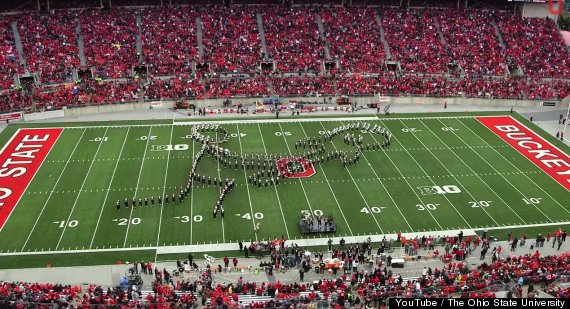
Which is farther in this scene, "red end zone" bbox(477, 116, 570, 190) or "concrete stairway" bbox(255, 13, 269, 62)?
"concrete stairway" bbox(255, 13, 269, 62)

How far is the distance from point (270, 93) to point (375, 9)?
1709 centimetres

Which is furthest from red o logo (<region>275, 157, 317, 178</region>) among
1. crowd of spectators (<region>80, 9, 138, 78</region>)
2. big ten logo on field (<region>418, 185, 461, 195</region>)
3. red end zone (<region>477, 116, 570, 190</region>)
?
crowd of spectators (<region>80, 9, 138, 78</region>)

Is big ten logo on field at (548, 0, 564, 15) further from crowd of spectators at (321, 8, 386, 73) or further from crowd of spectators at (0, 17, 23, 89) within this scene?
crowd of spectators at (0, 17, 23, 89)

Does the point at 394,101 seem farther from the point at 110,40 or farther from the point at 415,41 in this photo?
the point at 110,40

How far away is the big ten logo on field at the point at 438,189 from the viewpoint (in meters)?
29.6

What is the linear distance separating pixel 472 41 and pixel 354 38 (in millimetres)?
10502

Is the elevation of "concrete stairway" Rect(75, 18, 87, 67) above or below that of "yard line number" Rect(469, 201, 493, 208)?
above

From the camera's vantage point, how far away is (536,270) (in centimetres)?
2139

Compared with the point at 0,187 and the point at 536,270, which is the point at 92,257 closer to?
the point at 0,187

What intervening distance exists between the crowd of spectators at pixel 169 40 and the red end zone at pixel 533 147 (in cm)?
2348

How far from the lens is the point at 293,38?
50812 millimetres

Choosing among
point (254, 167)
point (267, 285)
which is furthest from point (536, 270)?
point (254, 167)

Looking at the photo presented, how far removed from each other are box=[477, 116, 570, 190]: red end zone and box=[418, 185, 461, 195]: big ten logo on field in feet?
19.5

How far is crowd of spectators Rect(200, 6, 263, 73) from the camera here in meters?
47.5
